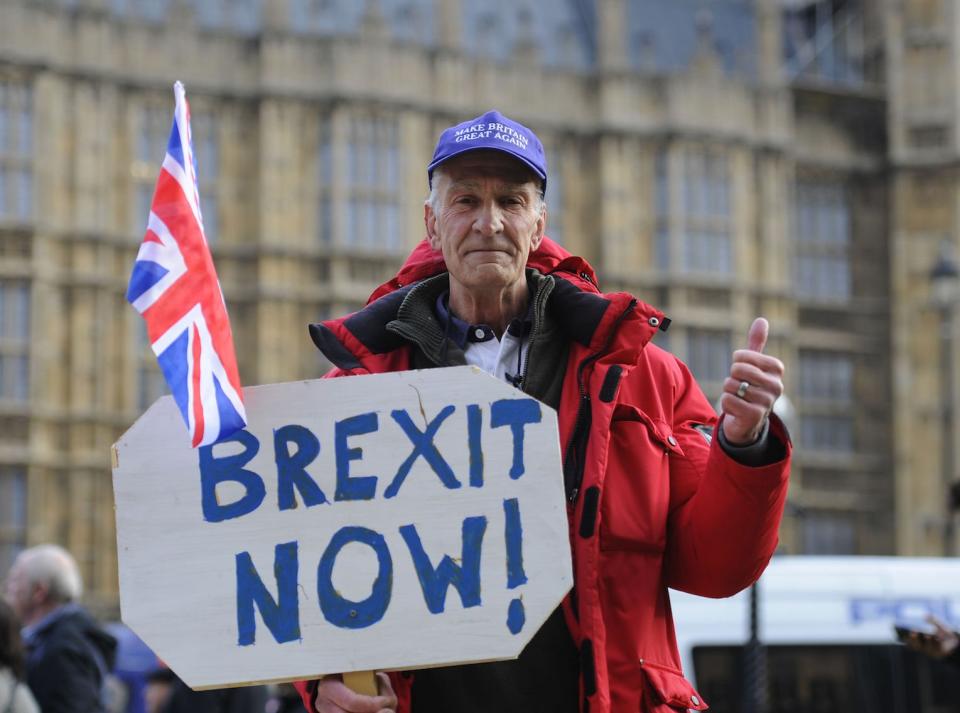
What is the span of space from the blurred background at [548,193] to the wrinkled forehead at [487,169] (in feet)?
65.4

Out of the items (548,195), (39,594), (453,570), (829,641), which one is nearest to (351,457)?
(453,570)

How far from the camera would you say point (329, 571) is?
246 cm

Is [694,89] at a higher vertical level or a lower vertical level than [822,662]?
higher

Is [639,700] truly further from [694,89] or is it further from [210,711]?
[694,89]

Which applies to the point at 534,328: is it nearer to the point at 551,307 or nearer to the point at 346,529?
the point at 551,307

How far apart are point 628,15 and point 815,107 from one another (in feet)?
11.8

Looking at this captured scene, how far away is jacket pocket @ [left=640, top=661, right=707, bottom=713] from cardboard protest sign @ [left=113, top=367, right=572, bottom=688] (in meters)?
0.23

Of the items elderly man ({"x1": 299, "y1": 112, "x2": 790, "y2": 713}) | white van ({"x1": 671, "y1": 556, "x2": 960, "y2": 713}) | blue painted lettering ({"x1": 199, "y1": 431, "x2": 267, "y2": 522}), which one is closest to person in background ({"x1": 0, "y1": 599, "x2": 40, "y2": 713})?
elderly man ({"x1": 299, "y1": 112, "x2": 790, "y2": 713})

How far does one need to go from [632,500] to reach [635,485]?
0.09 feet

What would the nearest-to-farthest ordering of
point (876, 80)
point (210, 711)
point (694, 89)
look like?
point (210, 711) < point (694, 89) < point (876, 80)

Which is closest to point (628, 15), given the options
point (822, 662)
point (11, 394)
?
point (11, 394)

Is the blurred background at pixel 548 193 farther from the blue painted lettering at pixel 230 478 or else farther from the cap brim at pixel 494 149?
the blue painted lettering at pixel 230 478

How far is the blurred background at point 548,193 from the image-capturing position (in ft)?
76.3

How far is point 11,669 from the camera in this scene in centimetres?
495
